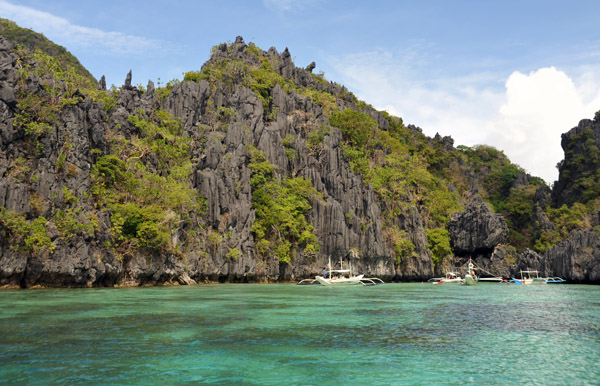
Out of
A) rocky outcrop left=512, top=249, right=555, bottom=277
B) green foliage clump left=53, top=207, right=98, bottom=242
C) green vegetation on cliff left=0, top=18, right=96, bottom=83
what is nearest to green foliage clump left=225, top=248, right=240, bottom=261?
green foliage clump left=53, top=207, right=98, bottom=242

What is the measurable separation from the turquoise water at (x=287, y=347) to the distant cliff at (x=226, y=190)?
17.4 meters

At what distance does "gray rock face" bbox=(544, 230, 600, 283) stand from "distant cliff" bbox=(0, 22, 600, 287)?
0.25 metres

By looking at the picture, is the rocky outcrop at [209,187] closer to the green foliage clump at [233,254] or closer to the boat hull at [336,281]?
the green foliage clump at [233,254]

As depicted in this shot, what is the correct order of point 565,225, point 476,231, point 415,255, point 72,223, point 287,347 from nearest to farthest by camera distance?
point 287,347, point 72,223, point 415,255, point 476,231, point 565,225

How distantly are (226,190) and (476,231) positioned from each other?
47.8m

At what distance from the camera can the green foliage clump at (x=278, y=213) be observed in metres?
58.8

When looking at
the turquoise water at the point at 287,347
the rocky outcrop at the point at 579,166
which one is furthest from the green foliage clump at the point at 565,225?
the turquoise water at the point at 287,347

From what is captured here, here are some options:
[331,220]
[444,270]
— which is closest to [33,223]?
[331,220]

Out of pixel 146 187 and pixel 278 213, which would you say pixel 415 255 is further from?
pixel 146 187

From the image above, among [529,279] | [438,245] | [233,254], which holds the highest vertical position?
[438,245]

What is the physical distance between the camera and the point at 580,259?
67812mm

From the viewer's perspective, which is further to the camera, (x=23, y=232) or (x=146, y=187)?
(x=146, y=187)

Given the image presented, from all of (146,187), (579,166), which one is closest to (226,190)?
(146,187)

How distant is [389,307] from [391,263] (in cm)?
4536
